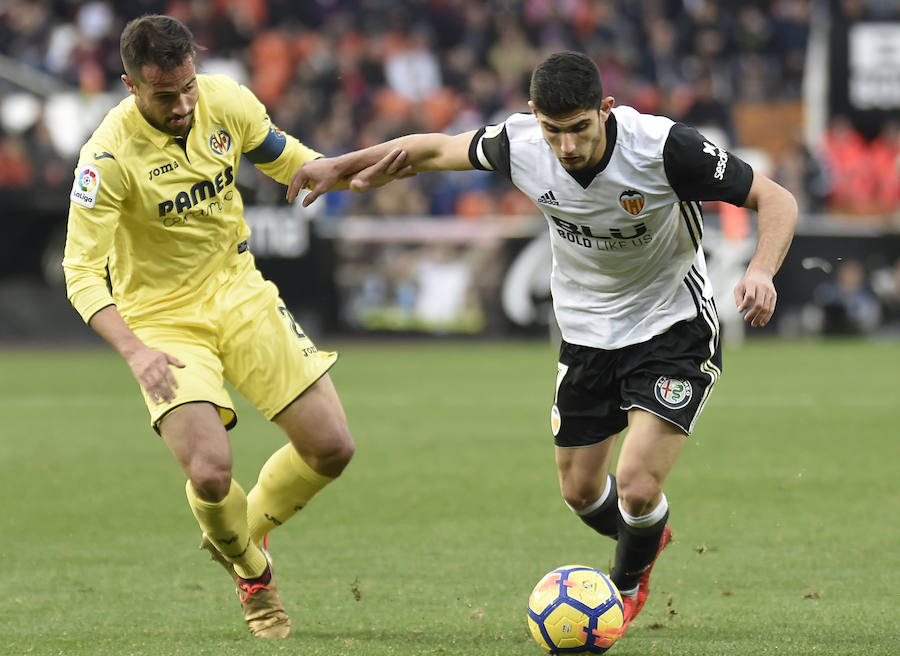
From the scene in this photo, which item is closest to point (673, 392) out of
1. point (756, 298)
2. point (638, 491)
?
point (638, 491)

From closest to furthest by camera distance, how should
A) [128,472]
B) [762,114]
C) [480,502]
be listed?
[480,502] → [128,472] → [762,114]

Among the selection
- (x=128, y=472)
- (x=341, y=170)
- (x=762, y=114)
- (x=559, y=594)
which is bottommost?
(x=762, y=114)

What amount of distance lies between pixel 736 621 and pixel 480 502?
9.01ft

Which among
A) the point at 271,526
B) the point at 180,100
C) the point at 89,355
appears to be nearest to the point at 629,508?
the point at 271,526

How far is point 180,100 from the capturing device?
527 centimetres

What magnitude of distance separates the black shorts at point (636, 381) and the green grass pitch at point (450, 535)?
774mm

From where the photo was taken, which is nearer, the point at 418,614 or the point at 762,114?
the point at 418,614

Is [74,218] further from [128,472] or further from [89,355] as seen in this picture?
[89,355]

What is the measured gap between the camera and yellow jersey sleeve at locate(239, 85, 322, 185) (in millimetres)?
5797

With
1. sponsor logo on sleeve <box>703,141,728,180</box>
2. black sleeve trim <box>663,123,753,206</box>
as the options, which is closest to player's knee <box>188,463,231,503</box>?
black sleeve trim <box>663,123,753,206</box>

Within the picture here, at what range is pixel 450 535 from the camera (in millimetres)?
7141

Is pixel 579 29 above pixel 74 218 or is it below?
below

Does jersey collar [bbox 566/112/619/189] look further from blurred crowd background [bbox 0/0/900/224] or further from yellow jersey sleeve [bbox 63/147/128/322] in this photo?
blurred crowd background [bbox 0/0/900/224]

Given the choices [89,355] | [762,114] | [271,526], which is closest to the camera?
[271,526]
